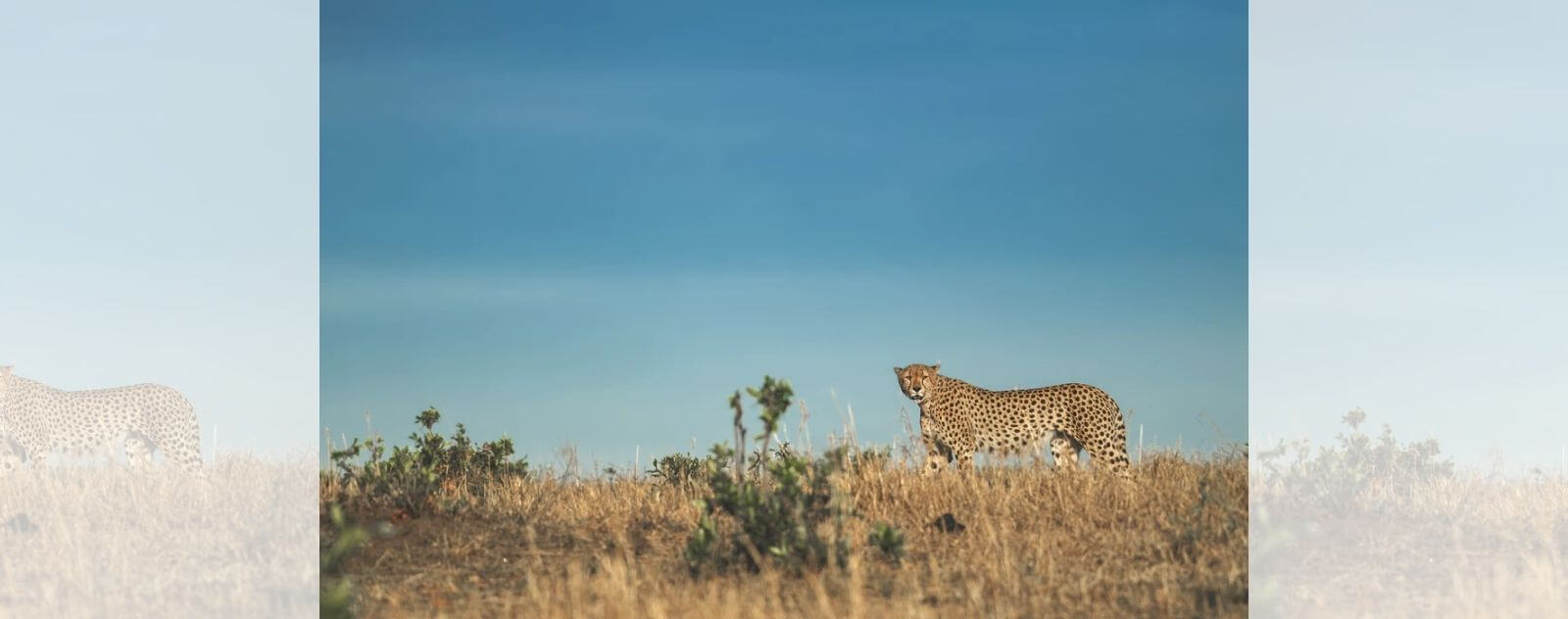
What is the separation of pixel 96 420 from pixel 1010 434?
9.35 m

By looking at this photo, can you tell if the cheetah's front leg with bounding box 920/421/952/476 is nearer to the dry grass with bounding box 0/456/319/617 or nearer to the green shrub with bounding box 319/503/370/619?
→ the dry grass with bounding box 0/456/319/617

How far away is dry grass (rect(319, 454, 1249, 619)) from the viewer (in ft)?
18.4

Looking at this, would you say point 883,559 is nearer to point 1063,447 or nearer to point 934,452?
point 934,452

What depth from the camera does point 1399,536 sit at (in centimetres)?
771

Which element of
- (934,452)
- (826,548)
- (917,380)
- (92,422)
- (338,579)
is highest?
(917,380)

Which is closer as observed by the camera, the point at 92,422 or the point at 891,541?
the point at 891,541

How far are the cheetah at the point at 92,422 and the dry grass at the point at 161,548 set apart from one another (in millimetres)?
3412

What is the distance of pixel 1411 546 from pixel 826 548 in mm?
3756

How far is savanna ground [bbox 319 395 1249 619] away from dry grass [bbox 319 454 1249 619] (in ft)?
0.05

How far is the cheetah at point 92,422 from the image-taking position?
12.7m

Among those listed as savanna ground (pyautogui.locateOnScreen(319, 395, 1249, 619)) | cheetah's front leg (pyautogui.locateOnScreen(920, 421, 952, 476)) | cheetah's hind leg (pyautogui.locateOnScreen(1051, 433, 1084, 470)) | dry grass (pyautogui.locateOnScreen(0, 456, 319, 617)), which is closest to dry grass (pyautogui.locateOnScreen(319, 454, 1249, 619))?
savanna ground (pyautogui.locateOnScreen(319, 395, 1249, 619))

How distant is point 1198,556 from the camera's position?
21.6 ft

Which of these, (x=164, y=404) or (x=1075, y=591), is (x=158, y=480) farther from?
(x=1075, y=591)

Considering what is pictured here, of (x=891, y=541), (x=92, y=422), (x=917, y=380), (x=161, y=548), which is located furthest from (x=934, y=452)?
(x=92, y=422)
